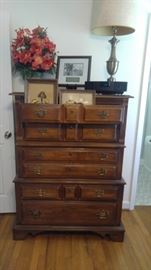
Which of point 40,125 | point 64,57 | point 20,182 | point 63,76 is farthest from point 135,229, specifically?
point 64,57

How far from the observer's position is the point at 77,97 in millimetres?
1887

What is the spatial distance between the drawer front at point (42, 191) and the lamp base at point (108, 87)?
92cm

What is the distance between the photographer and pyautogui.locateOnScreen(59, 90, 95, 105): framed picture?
187 centimetres

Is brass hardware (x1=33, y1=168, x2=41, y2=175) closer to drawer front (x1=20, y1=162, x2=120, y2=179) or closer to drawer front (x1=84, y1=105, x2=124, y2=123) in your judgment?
drawer front (x1=20, y1=162, x2=120, y2=179)

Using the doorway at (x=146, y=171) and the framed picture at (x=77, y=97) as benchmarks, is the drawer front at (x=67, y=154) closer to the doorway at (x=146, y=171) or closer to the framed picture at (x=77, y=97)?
the framed picture at (x=77, y=97)

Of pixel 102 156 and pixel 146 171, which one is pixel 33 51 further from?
pixel 146 171

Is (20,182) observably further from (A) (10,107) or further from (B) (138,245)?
(B) (138,245)

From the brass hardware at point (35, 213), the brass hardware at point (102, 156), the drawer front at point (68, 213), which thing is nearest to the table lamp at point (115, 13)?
the brass hardware at point (102, 156)

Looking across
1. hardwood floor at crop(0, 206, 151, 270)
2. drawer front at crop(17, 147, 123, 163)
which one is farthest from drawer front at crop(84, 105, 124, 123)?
hardwood floor at crop(0, 206, 151, 270)

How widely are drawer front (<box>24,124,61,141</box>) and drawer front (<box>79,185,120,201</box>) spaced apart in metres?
0.53

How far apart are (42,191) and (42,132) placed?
546 millimetres

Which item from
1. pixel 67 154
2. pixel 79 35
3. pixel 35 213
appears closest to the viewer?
pixel 67 154

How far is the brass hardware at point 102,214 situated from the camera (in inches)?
81.5

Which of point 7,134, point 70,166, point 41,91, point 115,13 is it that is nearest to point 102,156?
point 70,166
